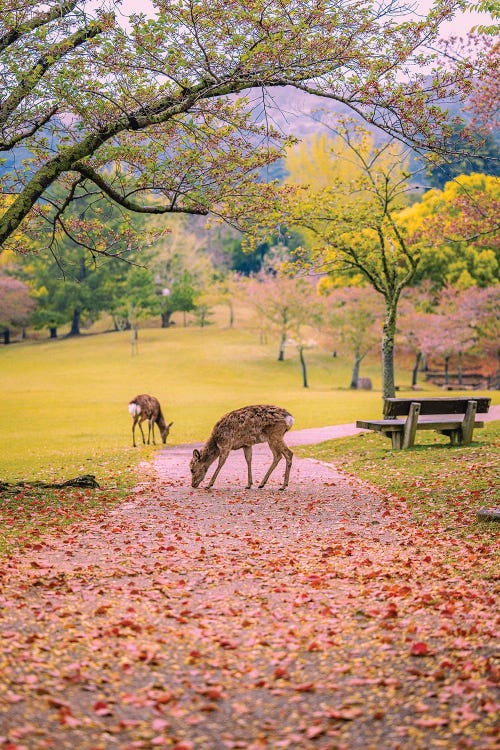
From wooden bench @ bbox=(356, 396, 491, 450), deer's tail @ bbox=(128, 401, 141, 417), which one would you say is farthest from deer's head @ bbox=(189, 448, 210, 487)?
deer's tail @ bbox=(128, 401, 141, 417)

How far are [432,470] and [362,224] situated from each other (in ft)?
31.1

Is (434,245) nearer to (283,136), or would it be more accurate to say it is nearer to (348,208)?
(348,208)

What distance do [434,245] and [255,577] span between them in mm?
17701

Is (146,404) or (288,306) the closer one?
(146,404)

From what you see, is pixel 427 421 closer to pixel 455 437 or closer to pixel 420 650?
pixel 455 437

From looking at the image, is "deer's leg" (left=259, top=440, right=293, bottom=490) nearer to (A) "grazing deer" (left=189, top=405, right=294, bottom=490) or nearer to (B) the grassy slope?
(A) "grazing deer" (left=189, top=405, right=294, bottom=490)

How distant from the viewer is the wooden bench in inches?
722

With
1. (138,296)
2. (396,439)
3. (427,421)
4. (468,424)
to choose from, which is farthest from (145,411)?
(138,296)

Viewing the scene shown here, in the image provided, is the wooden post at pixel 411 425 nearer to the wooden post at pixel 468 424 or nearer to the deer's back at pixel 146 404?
the wooden post at pixel 468 424

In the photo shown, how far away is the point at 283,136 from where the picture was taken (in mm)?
12641

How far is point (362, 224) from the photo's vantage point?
74.8 ft

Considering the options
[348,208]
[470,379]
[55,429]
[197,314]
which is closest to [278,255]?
[197,314]

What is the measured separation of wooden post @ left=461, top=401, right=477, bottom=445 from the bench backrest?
0.14 m

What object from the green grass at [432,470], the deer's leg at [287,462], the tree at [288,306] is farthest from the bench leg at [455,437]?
the tree at [288,306]
